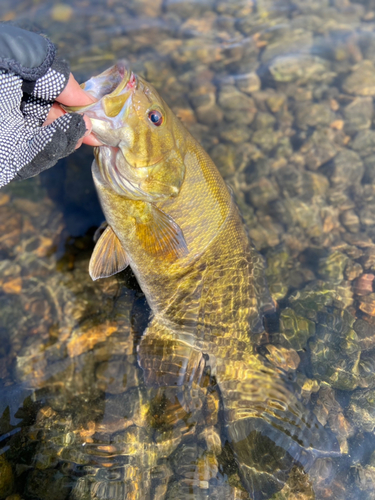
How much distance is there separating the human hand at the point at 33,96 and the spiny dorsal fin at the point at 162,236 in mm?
933

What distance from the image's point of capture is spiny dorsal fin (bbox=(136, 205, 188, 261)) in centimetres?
325

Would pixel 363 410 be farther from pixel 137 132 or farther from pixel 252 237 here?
pixel 137 132

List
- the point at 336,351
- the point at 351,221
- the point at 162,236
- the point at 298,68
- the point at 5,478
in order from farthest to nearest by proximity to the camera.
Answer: the point at 298,68 → the point at 351,221 → the point at 336,351 → the point at 162,236 → the point at 5,478

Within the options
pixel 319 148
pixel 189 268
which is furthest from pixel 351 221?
pixel 189 268

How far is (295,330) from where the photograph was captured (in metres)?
4.12

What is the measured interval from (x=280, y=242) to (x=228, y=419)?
2389 mm

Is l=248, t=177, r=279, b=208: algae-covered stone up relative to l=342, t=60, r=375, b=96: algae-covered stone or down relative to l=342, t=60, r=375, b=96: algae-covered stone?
down

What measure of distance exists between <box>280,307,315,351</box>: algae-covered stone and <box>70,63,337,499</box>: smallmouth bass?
11.8 inches

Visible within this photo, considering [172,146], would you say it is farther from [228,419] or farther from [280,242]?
[228,419]

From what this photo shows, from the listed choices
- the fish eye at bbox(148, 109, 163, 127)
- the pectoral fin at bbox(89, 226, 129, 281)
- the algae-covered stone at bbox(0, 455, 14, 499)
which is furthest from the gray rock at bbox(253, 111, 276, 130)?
the algae-covered stone at bbox(0, 455, 14, 499)

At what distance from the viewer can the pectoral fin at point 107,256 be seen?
11.9 feet

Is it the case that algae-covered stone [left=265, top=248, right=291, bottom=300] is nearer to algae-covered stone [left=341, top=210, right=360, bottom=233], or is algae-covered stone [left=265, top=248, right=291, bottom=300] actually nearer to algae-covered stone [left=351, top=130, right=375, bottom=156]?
algae-covered stone [left=341, top=210, right=360, bottom=233]

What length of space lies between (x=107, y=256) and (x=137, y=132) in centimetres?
134

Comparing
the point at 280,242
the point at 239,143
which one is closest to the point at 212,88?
the point at 239,143
